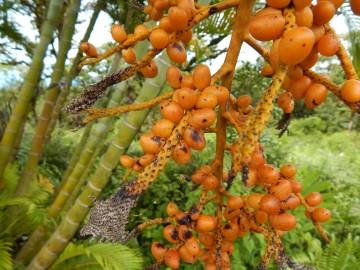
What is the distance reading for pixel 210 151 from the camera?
12.8 feet

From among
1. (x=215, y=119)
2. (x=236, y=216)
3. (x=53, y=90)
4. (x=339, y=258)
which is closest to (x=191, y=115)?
(x=215, y=119)

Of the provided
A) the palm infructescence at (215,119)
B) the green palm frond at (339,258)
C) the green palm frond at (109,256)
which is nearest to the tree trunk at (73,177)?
the green palm frond at (109,256)

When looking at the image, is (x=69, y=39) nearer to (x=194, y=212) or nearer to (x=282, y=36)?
(x=194, y=212)

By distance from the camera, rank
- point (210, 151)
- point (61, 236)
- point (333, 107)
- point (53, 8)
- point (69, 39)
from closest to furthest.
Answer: point (61, 236) → point (53, 8) → point (69, 39) → point (210, 151) → point (333, 107)

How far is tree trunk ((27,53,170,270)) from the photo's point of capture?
1.12 metres

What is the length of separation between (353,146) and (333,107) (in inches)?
125

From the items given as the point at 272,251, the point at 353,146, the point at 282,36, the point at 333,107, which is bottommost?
the point at 272,251

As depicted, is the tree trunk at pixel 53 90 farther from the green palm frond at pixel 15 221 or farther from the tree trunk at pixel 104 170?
the tree trunk at pixel 104 170

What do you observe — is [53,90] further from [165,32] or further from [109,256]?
[165,32]

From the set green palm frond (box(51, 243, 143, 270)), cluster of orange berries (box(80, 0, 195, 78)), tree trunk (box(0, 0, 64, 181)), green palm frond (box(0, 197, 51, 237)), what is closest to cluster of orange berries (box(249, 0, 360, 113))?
cluster of orange berries (box(80, 0, 195, 78))

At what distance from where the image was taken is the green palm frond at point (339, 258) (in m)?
2.57

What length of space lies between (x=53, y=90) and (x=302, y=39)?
1.99 metres

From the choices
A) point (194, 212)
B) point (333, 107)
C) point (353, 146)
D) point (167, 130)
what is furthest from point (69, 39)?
point (333, 107)

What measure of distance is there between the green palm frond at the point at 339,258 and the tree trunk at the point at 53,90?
2.01m
